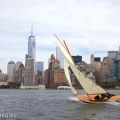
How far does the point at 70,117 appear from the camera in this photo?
4553cm

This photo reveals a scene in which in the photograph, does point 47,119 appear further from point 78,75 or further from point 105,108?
point 78,75

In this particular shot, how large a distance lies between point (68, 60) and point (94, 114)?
17738 millimetres

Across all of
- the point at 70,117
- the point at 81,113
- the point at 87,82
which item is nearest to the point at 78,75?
the point at 87,82

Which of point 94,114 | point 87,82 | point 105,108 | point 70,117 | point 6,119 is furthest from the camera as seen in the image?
point 87,82

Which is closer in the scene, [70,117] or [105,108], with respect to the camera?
[70,117]

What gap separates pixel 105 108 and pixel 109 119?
12.5 metres

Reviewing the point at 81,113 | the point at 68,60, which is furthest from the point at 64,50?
the point at 81,113

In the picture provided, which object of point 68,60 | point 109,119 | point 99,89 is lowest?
point 109,119

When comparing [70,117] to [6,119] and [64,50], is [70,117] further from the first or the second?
[64,50]

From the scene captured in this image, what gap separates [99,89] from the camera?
203 feet

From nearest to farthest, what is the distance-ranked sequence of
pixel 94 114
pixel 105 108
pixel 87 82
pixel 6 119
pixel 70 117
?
pixel 6 119, pixel 70 117, pixel 94 114, pixel 105 108, pixel 87 82

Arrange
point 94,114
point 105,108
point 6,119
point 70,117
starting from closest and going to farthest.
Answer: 1. point 6,119
2. point 70,117
3. point 94,114
4. point 105,108

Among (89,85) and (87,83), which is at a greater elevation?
(87,83)

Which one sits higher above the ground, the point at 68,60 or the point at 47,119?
the point at 68,60
